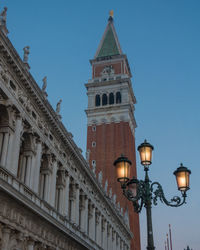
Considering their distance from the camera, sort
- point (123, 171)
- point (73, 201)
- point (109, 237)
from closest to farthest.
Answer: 1. point (123, 171)
2. point (73, 201)
3. point (109, 237)

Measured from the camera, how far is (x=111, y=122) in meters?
58.0

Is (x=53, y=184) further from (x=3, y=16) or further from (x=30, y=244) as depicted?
(x=3, y=16)

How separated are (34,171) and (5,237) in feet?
17.2

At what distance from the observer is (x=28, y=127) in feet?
66.5

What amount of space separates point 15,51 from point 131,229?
132 feet

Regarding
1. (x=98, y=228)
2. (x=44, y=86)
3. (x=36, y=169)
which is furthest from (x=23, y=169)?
(x=98, y=228)

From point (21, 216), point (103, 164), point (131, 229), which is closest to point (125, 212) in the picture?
point (131, 229)

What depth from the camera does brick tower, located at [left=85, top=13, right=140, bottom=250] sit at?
54438 millimetres

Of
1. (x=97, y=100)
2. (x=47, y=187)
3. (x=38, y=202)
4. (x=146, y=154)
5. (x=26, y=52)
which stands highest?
(x=97, y=100)

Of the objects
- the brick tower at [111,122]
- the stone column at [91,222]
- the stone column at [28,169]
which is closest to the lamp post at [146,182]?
the stone column at [28,169]

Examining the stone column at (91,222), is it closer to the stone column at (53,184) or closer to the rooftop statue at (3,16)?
the stone column at (53,184)

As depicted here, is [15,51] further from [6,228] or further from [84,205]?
[84,205]

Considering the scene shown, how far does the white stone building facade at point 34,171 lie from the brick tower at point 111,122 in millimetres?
24734

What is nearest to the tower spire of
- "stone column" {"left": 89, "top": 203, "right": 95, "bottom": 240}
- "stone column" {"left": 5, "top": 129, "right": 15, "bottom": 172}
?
"stone column" {"left": 89, "top": 203, "right": 95, "bottom": 240}
